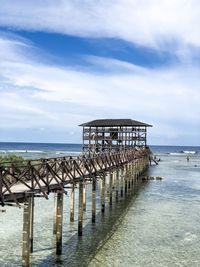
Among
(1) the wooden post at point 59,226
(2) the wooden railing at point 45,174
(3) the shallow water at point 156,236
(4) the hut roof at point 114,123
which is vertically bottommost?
(3) the shallow water at point 156,236

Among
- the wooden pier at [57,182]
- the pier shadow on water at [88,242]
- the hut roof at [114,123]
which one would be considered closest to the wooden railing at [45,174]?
the wooden pier at [57,182]

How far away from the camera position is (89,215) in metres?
30.2

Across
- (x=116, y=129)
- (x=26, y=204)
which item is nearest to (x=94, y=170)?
(x=26, y=204)

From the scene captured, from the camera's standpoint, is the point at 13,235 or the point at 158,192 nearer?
the point at 13,235

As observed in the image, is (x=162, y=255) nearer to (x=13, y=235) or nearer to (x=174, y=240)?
(x=174, y=240)

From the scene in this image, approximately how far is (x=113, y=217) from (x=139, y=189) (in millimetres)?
17729

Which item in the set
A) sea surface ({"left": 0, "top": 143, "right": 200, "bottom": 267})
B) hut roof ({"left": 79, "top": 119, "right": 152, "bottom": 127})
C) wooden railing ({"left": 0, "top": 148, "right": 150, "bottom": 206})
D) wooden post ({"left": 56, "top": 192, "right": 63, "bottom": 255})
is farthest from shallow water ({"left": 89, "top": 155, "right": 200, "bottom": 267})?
hut roof ({"left": 79, "top": 119, "right": 152, "bottom": 127})

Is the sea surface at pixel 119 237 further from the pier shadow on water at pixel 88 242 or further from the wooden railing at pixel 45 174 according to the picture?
the wooden railing at pixel 45 174

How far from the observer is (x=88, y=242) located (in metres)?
22.7

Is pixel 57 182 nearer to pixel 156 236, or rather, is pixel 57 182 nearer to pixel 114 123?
pixel 156 236

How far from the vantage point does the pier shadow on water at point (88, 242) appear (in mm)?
19234

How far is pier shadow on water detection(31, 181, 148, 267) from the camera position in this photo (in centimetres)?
1923

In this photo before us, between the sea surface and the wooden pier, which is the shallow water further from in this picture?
the wooden pier

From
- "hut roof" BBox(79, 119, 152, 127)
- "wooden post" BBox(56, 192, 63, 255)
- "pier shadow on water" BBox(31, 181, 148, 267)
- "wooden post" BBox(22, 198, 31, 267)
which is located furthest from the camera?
"hut roof" BBox(79, 119, 152, 127)
